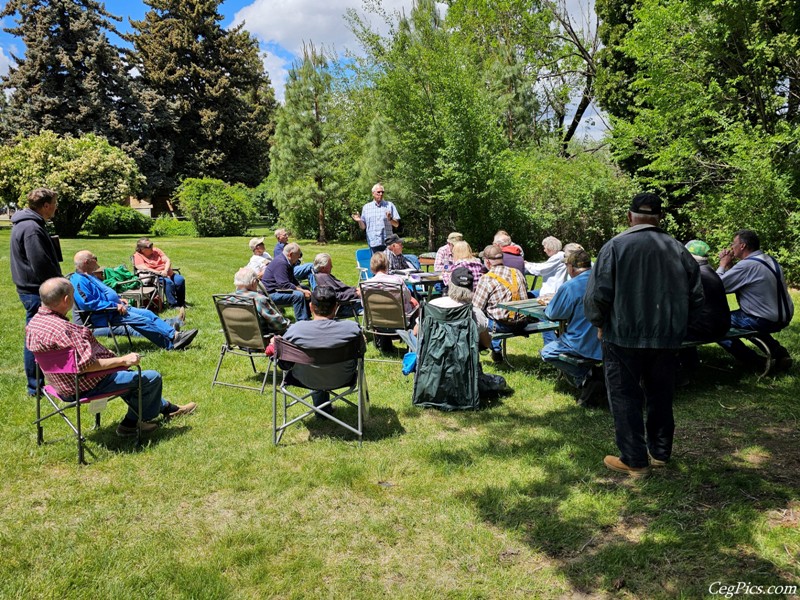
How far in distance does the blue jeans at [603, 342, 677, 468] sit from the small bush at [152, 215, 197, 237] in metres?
24.4

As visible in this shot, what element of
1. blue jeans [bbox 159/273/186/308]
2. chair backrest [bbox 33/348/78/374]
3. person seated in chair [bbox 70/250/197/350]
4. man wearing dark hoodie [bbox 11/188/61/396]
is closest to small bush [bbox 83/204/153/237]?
blue jeans [bbox 159/273/186/308]

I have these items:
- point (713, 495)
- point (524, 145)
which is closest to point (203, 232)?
point (524, 145)

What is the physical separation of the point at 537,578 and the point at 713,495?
1.37m

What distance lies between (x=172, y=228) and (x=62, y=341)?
24.4 meters

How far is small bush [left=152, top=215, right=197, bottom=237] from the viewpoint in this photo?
84.1 feet

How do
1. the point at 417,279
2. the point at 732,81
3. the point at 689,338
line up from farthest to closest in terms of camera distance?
1. the point at 732,81
2. the point at 417,279
3. the point at 689,338

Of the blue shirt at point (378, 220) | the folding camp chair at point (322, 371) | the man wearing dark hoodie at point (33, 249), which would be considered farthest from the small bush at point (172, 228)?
the folding camp chair at point (322, 371)

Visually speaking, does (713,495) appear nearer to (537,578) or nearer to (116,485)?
(537,578)

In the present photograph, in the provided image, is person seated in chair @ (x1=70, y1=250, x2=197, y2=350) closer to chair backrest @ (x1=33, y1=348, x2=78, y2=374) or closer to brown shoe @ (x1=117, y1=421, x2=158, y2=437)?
brown shoe @ (x1=117, y1=421, x2=158, y2=437)

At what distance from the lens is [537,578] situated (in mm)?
2633

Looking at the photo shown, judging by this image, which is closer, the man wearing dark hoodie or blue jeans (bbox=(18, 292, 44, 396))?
the man wearing dark hoodie

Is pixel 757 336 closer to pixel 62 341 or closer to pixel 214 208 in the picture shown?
pixel 62 341

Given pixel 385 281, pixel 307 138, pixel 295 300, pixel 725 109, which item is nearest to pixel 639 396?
pixel 385 281

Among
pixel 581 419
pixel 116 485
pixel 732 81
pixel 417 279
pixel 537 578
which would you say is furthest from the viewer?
pixel 732 81
